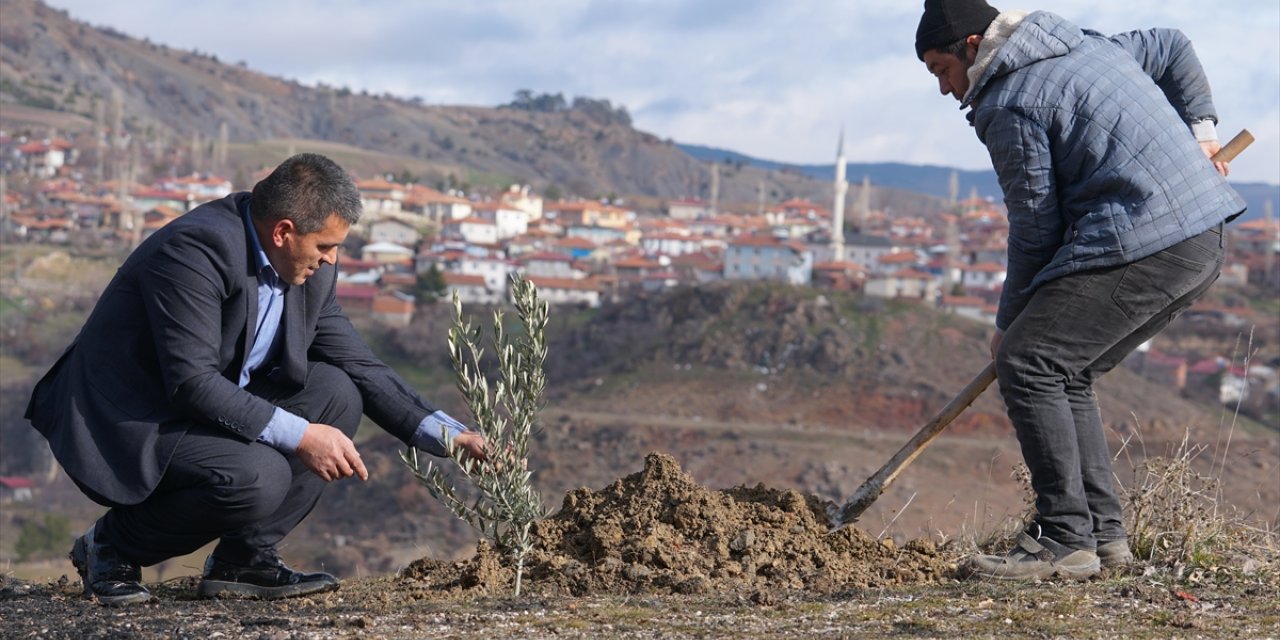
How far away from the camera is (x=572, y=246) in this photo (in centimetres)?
9075

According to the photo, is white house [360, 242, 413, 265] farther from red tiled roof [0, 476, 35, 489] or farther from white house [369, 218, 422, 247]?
red tiled roof [0, 476, 35, 489]

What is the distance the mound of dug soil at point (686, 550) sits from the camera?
14.0 ft

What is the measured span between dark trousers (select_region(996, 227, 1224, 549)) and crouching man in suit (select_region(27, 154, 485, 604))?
1654mm

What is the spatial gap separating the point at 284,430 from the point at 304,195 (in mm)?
666

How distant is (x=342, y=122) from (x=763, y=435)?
132117mm

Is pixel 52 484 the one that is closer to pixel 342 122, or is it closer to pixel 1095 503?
pixel 1095 503

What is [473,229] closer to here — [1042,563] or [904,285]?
[904,285]

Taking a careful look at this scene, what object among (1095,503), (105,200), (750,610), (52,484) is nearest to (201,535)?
(750,610)

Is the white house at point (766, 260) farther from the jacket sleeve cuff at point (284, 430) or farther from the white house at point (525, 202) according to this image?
the jacket sleeve cuff at point (284, 430)

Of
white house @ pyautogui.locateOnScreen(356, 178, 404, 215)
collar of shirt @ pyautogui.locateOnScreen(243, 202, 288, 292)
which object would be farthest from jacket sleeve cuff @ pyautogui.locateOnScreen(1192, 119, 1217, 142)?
white house @ pyautogui.locateOnScreen(356, 178, 404, 215)

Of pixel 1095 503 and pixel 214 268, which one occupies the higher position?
pixel 214 268

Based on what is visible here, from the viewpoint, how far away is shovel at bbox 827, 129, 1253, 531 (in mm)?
4621

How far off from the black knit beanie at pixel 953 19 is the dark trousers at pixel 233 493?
2.10 meters

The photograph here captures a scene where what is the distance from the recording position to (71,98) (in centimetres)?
12519
